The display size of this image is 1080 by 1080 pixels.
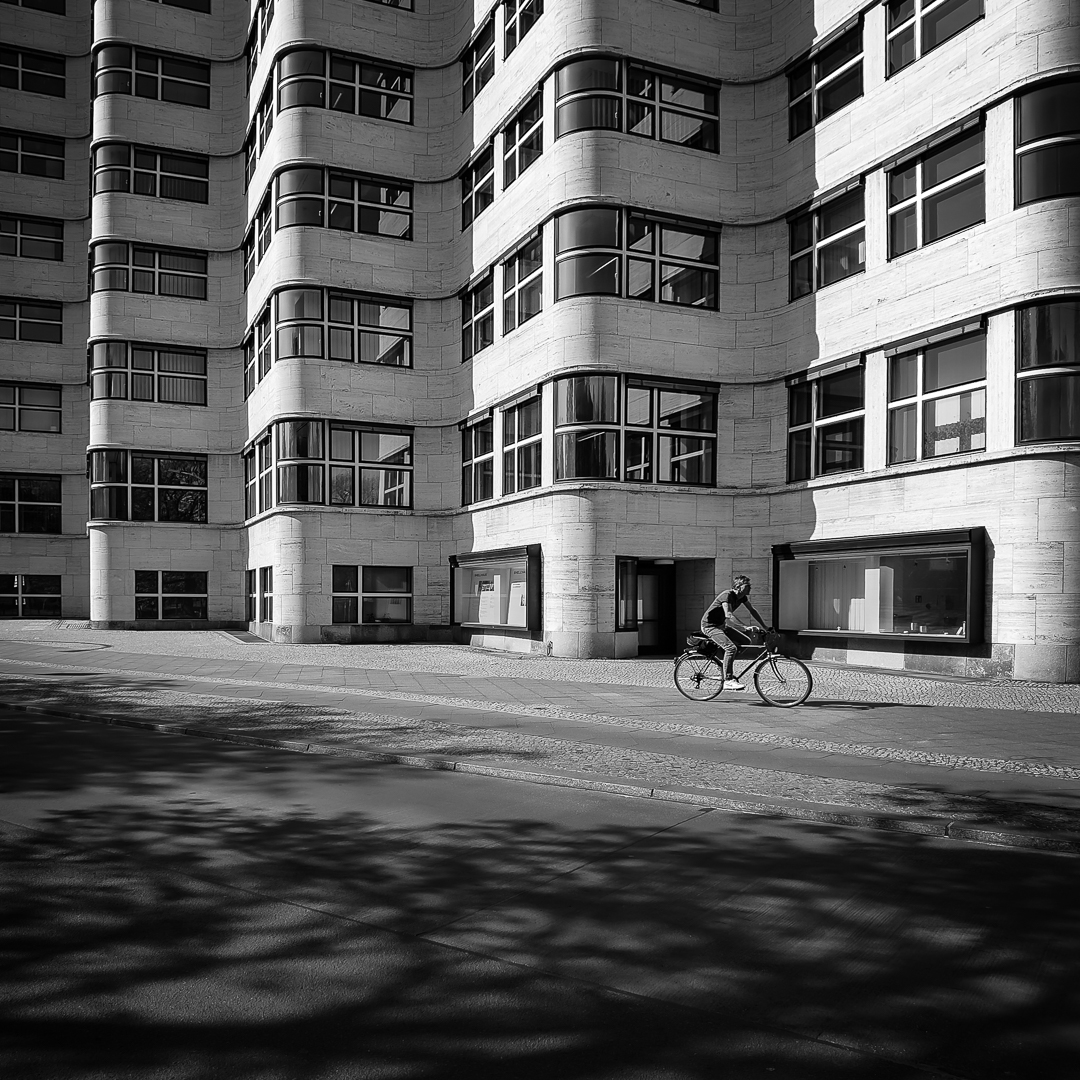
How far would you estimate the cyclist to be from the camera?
13.4 m

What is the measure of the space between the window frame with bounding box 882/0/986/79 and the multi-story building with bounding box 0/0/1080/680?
14 cm

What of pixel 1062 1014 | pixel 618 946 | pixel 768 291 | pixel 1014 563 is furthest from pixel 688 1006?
pixel 768 291

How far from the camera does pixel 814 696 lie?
1416cm

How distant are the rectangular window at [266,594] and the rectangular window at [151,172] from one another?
13.8 metres

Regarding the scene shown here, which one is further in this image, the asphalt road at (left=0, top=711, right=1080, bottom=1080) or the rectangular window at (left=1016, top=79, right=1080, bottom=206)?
the rectangular window at (left=1016, top=79, right=1080, bottom=206)

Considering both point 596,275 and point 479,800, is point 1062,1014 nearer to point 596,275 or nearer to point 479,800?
point 479,800

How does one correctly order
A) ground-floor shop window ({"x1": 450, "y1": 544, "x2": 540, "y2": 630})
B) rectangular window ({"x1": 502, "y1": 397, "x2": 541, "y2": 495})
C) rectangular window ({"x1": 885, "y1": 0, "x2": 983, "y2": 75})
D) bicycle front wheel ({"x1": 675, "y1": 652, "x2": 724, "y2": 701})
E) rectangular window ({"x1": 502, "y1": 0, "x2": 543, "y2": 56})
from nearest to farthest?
1. bicycle front wheel ({"x1": 675, "y1": 652, "x2": 724, "y2": 701})
2. rectangular window ({"x1": 885, "y1": 0, "x2": 983, "y2": 75})
3. ground-floor shop window ({"x1": 450, "y1": 544, "x2": 540, "y2": 630})
4. rectangular window ({"x1": 502, "y1": 397, "x2": 541, "y2": 495})
5. rectangular window ({"x1": 502, "y1": 0, "x2": 543, "y2": 56})

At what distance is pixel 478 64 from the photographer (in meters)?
27.3

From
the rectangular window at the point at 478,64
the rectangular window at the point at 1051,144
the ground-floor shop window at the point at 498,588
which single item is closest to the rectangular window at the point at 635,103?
the rectangular window at the point at 478,64

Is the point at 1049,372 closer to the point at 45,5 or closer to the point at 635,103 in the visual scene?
the point at 635,103

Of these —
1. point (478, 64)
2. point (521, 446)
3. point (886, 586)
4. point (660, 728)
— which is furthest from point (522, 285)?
point (660, 728)

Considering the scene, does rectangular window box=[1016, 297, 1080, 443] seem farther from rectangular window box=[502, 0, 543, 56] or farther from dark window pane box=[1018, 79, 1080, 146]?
rectangular window box=[502, 0, 543, 56]

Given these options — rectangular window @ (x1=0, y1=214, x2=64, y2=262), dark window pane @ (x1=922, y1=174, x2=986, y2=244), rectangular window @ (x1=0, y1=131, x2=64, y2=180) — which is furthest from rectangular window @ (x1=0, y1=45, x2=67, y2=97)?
dark window pane @ (x1=922, y1=174, x2=986, y2=244)

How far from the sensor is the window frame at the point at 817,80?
20.6m
